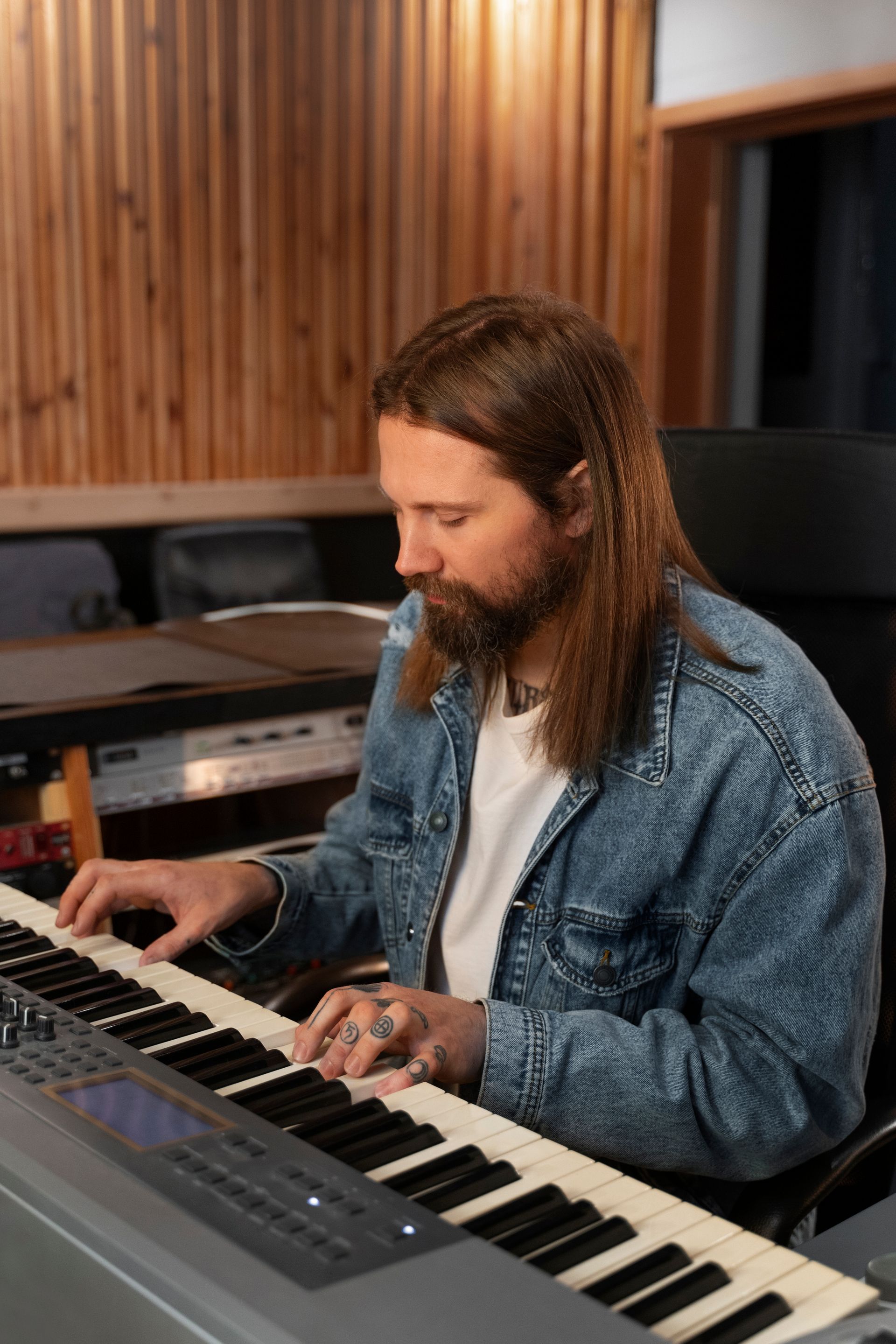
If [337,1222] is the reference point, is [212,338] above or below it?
above

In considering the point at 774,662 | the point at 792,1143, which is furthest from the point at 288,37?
the point at 792,1143

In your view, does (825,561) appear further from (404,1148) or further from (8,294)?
(8,294)

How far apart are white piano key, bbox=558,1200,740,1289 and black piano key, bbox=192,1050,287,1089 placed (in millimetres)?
306

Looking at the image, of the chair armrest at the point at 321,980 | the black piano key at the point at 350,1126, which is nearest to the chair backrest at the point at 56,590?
the chair armrest at the point at 321,980

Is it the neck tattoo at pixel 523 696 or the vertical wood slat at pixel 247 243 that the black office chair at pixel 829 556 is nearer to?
the neck tattoo at pixel 523 696

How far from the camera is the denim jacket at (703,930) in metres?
1.12

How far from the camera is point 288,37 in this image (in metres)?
4.08

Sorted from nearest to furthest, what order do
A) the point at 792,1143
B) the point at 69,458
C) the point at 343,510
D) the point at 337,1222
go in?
the point at 337,1222 < the point at 792,1143 < the point at 69,458 < the point at 343,510

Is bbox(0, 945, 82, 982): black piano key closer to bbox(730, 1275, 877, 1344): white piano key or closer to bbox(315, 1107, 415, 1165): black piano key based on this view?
bbox(315, 1107, 415, 1165): black piano key

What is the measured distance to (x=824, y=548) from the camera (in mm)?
1515

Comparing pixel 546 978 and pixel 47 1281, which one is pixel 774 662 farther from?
pixel 47 1281

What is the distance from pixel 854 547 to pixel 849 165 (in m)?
3.69

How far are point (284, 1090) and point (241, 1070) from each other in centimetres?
4

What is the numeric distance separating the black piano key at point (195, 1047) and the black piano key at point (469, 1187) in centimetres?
24
